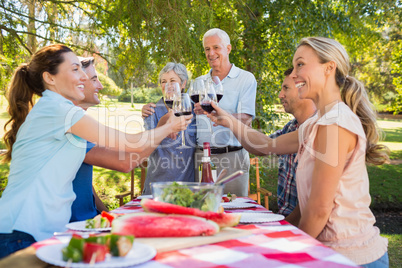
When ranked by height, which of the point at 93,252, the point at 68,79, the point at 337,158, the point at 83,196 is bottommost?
the point at 83,196

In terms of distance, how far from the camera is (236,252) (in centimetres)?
130

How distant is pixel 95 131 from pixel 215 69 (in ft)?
6.87

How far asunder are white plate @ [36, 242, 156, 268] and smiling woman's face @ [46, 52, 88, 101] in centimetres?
144

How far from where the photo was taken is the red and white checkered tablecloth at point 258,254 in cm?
120

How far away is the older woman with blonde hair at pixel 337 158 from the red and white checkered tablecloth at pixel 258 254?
0.37 meters

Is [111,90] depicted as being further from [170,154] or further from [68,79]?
[68,79]

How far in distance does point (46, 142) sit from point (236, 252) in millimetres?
1312

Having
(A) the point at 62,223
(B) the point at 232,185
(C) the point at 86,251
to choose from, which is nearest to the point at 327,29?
(B) the point at 232,185

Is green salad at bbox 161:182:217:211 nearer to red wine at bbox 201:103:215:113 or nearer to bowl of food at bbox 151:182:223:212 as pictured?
bowl of food at bbox 151:182:223:212

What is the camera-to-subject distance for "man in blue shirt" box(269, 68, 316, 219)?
285 centimetres

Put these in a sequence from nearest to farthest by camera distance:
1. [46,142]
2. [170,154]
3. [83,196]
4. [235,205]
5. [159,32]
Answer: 1. [46,142]
2. [235,205]
3. [83,196]
4. [170,154]
5. [159,32]

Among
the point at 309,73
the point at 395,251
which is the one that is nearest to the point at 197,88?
the point at 309,73

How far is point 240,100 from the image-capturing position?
3809 millimetres

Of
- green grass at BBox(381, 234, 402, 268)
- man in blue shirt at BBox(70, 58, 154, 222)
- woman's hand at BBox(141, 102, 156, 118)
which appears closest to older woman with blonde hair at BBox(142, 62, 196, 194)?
woman's hand at BBox(141, 102, 156, 118)
